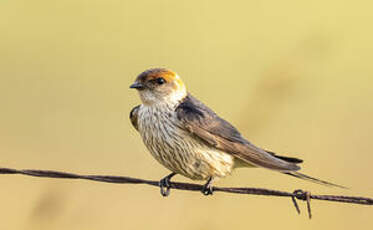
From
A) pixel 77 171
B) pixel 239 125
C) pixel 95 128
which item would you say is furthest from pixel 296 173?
pixel 95 128

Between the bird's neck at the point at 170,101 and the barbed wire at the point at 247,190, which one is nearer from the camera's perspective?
the barbed wire at the point at 247,190

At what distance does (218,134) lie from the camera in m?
4.58

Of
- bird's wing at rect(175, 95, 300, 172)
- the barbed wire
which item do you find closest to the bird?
bird's wing at rect(175, 95, 300, 172)

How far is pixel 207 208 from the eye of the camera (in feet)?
14.8

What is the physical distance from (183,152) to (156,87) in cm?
52

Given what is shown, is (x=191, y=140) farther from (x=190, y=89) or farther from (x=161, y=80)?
(x=190, y=89)

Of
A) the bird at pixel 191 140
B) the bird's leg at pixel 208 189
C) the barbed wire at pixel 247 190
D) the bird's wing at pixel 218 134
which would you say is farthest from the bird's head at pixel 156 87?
the barbed wire at pixel 247 190

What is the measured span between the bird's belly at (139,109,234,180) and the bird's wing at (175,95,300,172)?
5 centimetres

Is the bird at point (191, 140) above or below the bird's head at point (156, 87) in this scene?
below

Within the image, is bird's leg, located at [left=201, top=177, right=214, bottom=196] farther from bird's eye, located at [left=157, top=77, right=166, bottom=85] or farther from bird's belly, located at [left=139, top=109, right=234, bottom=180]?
bird's eye, located at [left=157, top=77, right=166, bottom=85]

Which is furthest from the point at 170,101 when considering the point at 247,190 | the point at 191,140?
the point at 247,190

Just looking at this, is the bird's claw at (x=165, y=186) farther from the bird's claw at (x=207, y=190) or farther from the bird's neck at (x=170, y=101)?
the bird's neck at (x=170, y=101)

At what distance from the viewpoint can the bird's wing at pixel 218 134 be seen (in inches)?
175

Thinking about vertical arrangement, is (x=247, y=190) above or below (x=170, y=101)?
below
